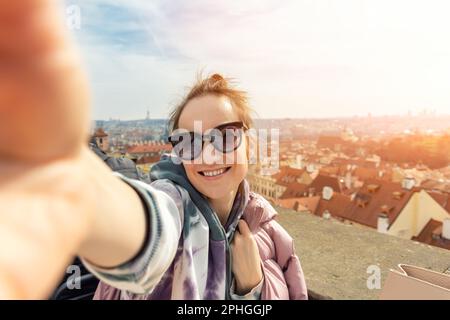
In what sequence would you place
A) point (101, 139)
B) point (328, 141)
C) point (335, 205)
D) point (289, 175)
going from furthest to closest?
point (289, 175) < point (328, 141) < point (335, 205) < point (101, 139)

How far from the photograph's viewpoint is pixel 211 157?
0.72m

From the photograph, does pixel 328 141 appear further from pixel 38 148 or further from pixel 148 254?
pixel 38 148

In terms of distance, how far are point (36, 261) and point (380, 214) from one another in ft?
44.5

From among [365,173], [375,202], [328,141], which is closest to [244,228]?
[375,202]

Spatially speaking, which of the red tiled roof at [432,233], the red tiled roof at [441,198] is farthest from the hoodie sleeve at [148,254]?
the red tiled roof at [441,198]

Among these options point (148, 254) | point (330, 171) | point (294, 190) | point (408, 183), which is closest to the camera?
point (148, 254)

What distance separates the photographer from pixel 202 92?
724 millimetres

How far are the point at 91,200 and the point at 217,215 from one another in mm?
492

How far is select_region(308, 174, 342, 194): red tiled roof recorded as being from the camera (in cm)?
1561

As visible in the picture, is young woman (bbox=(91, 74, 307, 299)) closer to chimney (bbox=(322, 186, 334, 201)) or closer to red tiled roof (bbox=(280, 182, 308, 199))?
chimney (bbox=(322, 186, 334, 201))

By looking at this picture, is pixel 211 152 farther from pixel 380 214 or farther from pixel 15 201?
pixel 380 214

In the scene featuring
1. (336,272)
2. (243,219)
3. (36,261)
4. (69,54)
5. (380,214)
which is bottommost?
(380,214)
